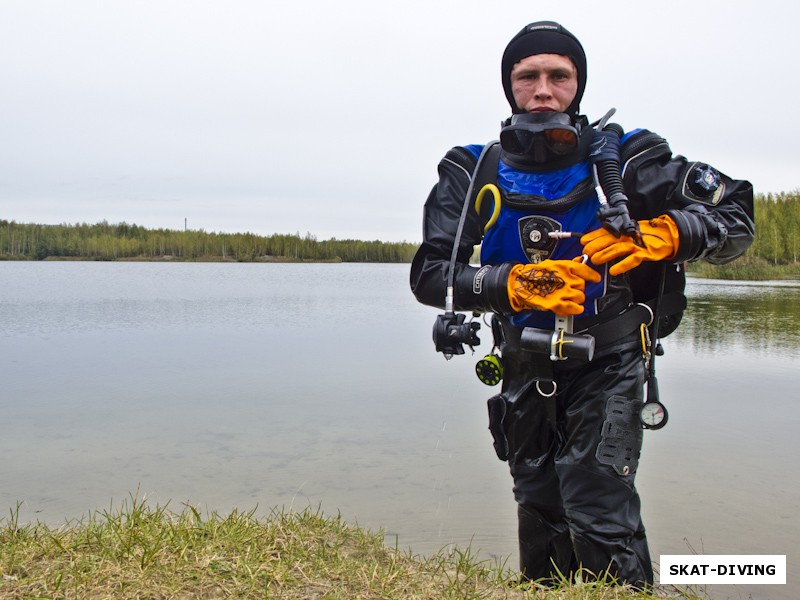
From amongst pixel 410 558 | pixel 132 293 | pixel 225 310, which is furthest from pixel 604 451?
pixel 132 293

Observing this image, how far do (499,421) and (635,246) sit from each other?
96 cm

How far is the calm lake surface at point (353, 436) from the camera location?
4484mm

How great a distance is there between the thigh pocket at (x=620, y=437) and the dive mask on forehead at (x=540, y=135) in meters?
1.01

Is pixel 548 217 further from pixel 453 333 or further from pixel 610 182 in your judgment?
pixel 453 333

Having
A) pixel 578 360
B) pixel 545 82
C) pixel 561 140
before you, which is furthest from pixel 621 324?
pixel 545 82

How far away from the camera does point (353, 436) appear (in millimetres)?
6125

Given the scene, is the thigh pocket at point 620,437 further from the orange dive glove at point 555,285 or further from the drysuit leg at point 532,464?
the orange dive glove at point 555,285

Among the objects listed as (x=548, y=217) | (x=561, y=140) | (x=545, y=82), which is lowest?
(x=548, y=217)

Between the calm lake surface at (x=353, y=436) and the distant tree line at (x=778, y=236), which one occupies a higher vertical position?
the distant tree line at (x=778, y=236)

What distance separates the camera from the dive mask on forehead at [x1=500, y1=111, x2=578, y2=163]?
9.68ft

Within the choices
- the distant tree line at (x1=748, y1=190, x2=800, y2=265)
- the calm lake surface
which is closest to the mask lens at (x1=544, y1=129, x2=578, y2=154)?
the calm lake surface

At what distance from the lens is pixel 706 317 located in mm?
14820

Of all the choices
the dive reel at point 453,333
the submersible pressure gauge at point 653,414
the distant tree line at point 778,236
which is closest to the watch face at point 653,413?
the submersible pressure gauge at point 653,414

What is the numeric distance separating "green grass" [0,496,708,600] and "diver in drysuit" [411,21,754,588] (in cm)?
38
